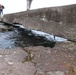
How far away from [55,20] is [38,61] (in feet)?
4.17

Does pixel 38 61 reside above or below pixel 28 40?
above

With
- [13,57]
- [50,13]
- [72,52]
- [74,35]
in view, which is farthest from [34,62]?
[50,13]

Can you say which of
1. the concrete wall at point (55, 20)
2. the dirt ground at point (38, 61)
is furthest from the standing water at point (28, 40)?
the dirt ground at point (38, 61)

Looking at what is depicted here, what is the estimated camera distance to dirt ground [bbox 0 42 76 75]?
2.47m

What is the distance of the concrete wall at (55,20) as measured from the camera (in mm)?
3516

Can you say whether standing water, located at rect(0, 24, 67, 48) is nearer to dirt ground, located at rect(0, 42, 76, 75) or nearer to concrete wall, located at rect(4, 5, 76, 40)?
concrete wall, located at rect(4, 5, 76, 40)

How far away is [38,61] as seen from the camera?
286cm

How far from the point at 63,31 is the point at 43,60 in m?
1.08

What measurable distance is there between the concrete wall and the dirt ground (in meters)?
0.39

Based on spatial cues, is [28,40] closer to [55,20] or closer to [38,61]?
[55,20]

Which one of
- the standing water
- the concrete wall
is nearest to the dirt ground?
the concrete wall

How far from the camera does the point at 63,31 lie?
377 centimetres

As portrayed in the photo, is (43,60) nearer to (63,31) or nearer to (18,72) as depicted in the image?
(18,72)

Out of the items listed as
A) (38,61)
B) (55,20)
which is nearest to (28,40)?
(55,20)
